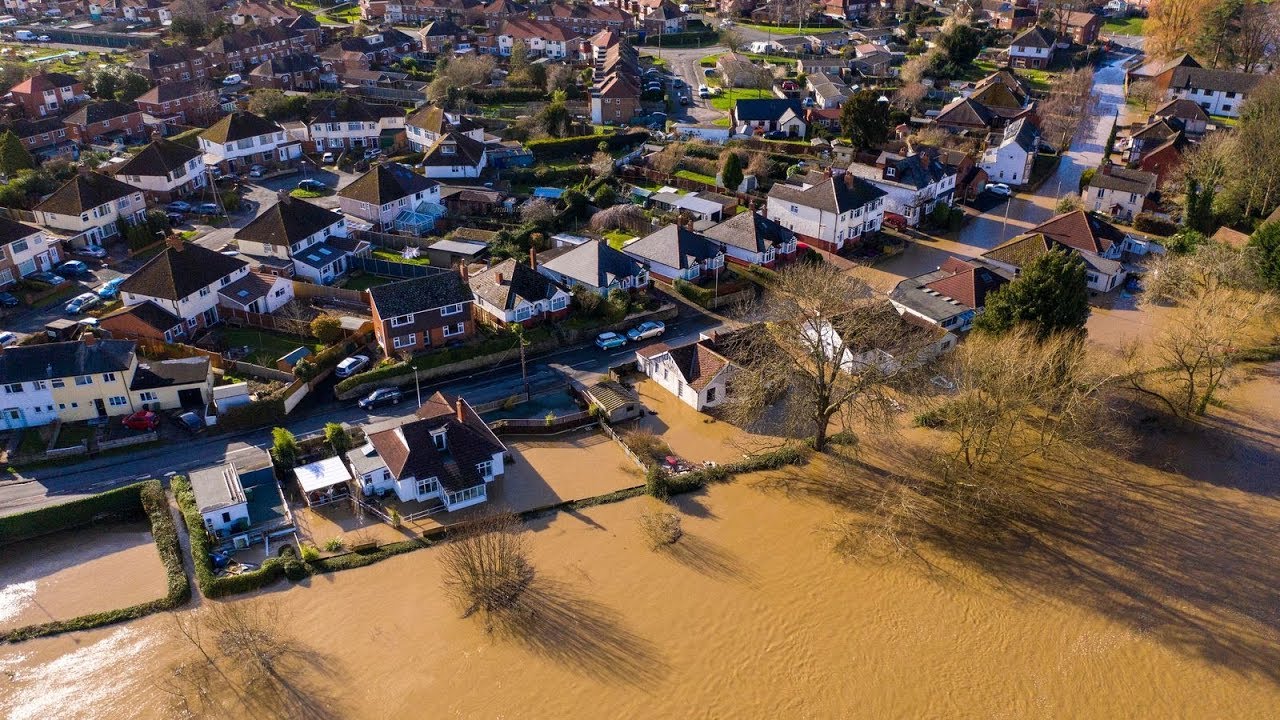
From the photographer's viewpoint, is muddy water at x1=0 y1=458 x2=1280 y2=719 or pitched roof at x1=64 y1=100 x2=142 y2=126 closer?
muddy water at x1=0 y1=458 x2=1280 y2=719

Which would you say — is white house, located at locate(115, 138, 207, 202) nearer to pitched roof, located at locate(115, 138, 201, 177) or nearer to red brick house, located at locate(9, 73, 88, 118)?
pitched roof, located at locate(115, 138, 201, 177)

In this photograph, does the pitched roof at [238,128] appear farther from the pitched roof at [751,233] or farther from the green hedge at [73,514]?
the green hedge at [73,514]

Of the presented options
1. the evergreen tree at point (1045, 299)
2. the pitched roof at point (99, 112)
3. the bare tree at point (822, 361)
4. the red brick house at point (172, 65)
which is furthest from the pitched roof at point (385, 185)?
the red brick house at point (172, 65)

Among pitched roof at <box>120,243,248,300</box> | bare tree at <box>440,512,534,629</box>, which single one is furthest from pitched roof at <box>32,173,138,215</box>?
bare tree at <box>440,512,534,629</box>

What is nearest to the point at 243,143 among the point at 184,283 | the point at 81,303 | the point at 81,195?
the point at 81,195

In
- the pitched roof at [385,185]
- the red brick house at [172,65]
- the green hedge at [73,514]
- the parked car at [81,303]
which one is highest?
the red brick house at [172,65]

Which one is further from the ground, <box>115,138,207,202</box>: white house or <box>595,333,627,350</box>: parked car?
<box>115,138,207,202</box>: white house

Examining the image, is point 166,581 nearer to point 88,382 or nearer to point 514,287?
point 88,382
